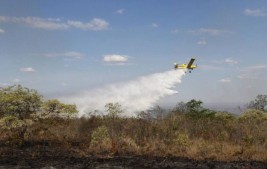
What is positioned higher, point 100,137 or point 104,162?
point 100,137

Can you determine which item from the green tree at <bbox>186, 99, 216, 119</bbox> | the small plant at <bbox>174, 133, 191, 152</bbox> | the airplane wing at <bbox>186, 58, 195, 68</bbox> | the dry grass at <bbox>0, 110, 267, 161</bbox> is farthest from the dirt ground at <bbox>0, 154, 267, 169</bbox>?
the airplane wing at <bbox>186, 58, 195, 68</bbox>

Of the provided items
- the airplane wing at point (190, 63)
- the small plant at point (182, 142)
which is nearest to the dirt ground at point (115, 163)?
the small plant at point (182, 142)

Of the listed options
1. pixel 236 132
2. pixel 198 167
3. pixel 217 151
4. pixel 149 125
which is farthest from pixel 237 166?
pixel 149 125

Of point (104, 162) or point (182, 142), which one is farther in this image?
point (182, 142)

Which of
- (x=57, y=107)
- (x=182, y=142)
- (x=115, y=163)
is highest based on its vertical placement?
(x=57, y=107)

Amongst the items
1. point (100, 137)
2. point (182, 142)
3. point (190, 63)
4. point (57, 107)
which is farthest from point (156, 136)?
point (190, 63)

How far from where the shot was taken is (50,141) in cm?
2414

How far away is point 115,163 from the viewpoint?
1770 centimetres

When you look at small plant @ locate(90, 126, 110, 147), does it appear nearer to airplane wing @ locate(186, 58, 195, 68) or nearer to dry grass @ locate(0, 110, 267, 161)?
dry grass @ locate(0, 110, 267, 161)

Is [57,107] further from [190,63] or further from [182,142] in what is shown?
[190,63]

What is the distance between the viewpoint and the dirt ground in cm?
1695

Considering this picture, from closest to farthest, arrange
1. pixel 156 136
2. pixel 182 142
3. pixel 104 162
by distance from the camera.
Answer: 1. pixel 104 162
2. pixel 182 142
3. pixel 156 136

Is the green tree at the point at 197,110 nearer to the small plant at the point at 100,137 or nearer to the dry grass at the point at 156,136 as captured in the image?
the dry grass at the point at 156,136

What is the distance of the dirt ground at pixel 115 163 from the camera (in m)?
17.0
